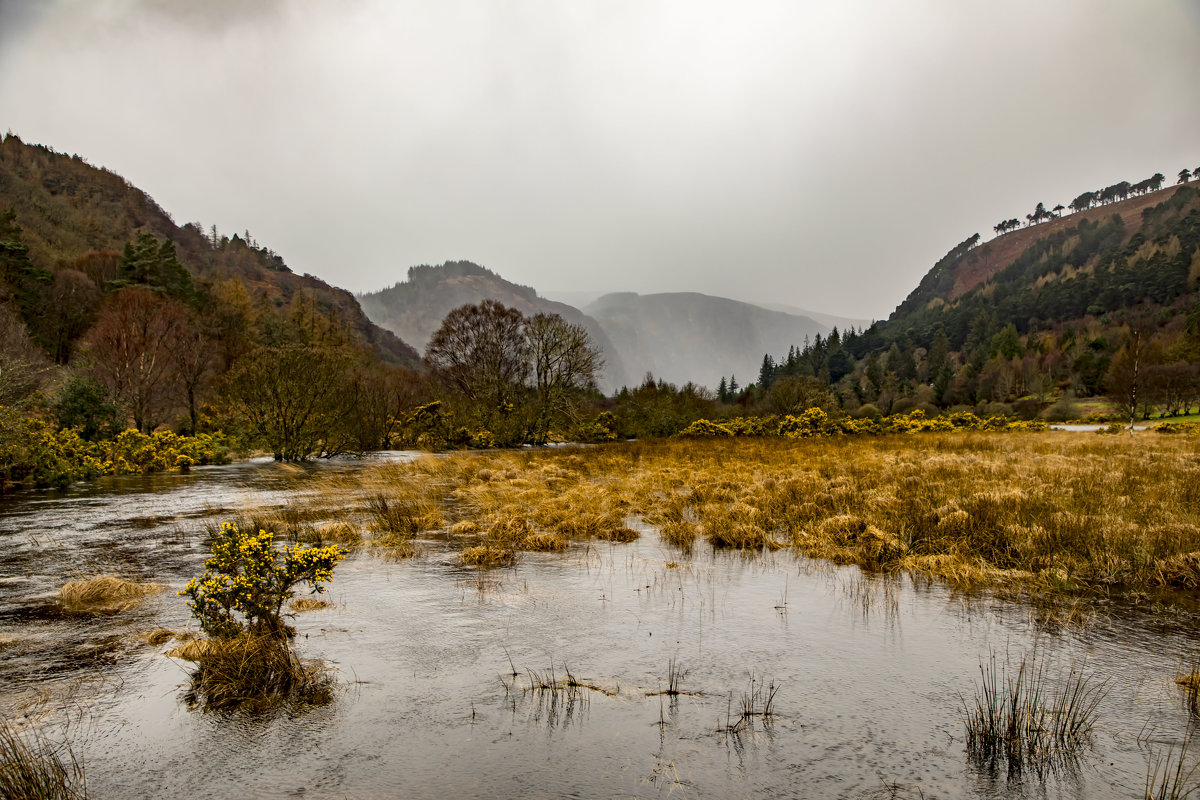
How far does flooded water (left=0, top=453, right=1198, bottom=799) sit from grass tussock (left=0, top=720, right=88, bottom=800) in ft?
0.34

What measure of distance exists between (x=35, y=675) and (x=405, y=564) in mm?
4707

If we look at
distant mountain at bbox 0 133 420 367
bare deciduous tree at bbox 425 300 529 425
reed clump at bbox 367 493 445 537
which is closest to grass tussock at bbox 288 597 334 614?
reed clump at bbox 367 493 445 537

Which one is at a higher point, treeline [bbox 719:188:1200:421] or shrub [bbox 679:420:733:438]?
treeline [bbox 719:188:1200:421]

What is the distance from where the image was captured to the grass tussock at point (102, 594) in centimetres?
706

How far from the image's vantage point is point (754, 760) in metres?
3.98

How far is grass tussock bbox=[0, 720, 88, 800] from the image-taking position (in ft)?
11.0

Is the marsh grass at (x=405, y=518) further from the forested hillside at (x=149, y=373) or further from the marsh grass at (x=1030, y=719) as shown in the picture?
the forested hillside at (x=149, y=373)

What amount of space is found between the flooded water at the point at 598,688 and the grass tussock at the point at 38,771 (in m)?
0.10

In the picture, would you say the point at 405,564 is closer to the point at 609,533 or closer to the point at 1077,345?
the point at 609,533

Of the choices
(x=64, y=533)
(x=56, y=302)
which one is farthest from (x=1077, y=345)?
(x=56, y=302)

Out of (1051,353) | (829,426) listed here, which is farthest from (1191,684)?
(1051,353)

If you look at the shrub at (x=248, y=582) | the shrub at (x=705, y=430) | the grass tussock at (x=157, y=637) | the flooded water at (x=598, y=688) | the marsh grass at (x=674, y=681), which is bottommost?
the marsh grass at (x=674, y=681)

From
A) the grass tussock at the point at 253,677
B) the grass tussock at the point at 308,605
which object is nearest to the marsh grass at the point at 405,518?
the grass tussock at the point at 308,605

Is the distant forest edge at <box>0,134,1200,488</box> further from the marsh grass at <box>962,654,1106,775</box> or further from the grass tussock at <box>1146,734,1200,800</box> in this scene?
the grass tussock at <box>1146,734,1200,800</box>
